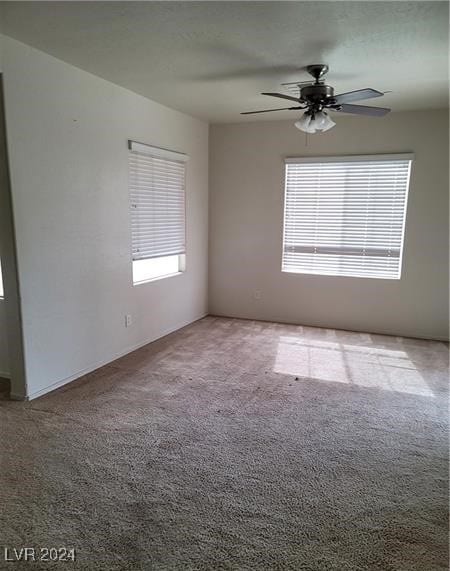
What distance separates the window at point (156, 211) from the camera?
3.99 metres

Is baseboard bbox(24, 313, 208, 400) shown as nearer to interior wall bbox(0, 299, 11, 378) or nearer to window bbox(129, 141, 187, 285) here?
interior wall bbox(0, 299, 11, 378)

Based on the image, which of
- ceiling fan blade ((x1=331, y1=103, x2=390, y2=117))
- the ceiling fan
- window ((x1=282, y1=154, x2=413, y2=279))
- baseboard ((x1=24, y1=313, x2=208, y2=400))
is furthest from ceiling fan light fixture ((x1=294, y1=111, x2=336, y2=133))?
baseboard ((x1=24, y1=313, x2=208, y2=400))

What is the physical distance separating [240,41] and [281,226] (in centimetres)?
280

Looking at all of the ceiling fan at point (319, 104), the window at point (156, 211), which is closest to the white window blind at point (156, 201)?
the window at point (156, 211)

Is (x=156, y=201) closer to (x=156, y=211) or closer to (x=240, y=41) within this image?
(x=156, y=211)

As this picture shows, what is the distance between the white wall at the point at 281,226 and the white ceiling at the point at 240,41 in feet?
2.97

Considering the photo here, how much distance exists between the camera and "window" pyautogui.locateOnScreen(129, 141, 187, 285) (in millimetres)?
3990

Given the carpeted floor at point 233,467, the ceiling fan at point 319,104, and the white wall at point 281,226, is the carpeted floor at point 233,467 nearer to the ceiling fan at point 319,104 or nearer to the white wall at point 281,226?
the white wall at point 281,226

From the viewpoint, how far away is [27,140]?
2809mm

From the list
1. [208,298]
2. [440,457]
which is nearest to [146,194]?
[208,298]

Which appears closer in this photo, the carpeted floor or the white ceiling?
the carpeted floor

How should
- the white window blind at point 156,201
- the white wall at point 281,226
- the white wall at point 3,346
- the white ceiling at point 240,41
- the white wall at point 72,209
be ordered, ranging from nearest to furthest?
the white ceiling at point 240,41 → the white wall at point 72,209 → the white wall at point 3,346 → the white window blind at point 156,201 → the white wall at point 281,226

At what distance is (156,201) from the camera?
4309mm

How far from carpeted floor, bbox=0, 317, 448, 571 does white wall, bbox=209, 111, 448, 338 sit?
1160 mm
